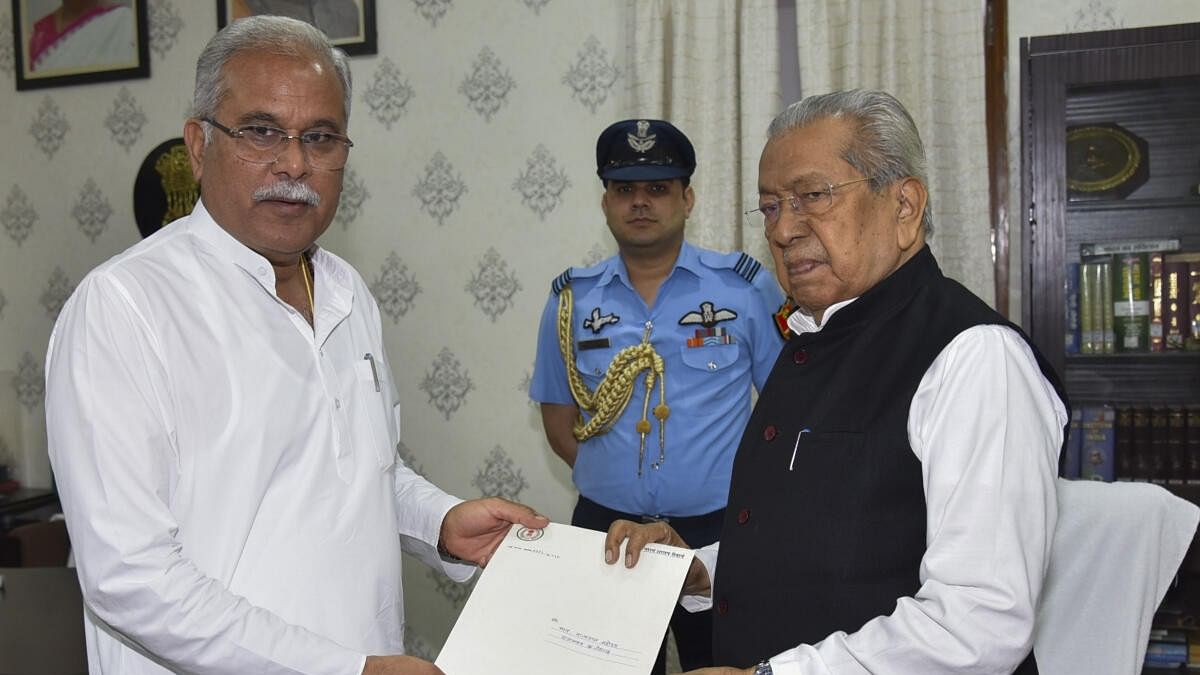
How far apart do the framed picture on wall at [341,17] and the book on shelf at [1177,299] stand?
275cm

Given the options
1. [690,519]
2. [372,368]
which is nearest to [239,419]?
[372,368]

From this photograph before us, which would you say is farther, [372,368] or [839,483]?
[372,368]

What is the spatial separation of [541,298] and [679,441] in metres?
1.15

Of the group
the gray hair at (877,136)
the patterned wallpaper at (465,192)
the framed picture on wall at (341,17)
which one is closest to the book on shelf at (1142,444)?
the patterned wallpaper at (465,192)

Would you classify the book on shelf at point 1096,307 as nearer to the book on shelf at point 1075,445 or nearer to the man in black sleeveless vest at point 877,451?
the book on shelf at point 1075,445

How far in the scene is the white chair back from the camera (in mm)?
1466

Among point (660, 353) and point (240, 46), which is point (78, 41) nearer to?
point (660, 353)

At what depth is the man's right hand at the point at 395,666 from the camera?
1.30 metres

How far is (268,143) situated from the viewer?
144 cm

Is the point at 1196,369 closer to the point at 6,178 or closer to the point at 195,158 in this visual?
the point at 195,158

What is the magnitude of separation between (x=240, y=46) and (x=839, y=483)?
1028mm

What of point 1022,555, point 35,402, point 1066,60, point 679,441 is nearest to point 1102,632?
point 1022,555

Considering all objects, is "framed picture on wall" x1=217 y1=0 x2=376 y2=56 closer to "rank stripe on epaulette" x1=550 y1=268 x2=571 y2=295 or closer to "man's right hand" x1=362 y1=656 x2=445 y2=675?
"rank stripe on epaulette" x1=550 y1=268 x2=571 y2=295

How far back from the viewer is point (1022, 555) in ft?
3.60
